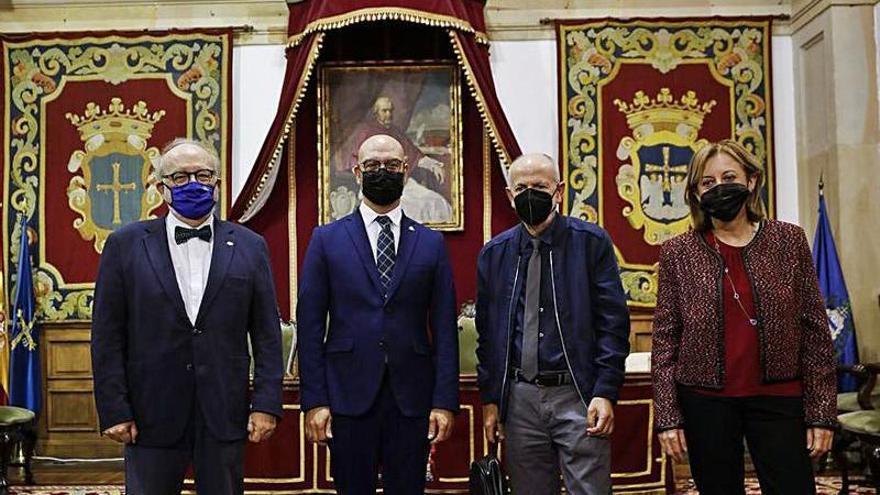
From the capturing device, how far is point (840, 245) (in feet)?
20.9

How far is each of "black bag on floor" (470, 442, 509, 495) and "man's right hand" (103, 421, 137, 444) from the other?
1.06 meters

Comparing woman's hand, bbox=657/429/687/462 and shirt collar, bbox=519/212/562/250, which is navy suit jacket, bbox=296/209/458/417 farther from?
Result: woman's hand, bbox=657/429/687/462

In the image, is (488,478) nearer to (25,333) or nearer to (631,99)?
(631,99)

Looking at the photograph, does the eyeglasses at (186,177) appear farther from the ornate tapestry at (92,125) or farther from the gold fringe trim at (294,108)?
the ornate tapestry at (92,125)

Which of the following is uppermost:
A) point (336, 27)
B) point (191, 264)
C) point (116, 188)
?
point (336, 27)

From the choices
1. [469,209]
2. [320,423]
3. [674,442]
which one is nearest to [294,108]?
[469,209]

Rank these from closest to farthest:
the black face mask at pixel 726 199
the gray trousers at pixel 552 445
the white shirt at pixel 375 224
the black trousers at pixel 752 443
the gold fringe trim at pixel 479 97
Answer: the black trousers at pixel 752 443, the black face mask at pixel 726 199, the gray trousers at pixel 552 445, the white shirt at pixel 375 224, the gold fringe trim at pixel 479 97

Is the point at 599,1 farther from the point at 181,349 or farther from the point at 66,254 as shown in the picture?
the point at 181,349

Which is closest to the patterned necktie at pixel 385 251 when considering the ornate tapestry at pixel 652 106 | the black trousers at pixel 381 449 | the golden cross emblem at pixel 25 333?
the black trousers at pixel 381 449

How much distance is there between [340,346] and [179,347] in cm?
51

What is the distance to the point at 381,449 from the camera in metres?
3.09

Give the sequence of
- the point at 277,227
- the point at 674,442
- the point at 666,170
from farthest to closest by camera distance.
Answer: the point at 277,227 < the point at 666,170 < the point at 674,442

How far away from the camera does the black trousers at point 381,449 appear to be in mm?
3033

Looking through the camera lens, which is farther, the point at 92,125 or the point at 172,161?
the point at 92,125
